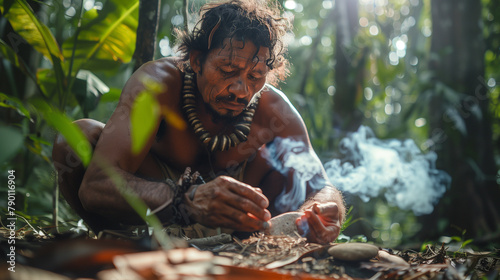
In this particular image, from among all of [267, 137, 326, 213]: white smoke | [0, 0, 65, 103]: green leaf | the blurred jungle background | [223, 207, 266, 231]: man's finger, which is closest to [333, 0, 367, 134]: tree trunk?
the blurred jungle background

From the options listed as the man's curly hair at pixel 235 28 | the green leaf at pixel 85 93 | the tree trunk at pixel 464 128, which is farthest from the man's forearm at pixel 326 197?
the tree trunk at pixel 464 128

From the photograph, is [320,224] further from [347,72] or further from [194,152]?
[347,72]

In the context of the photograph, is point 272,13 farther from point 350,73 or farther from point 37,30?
point 350,73

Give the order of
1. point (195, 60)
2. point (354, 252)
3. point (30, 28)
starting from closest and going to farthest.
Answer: point (354, 252) < point (195, 60) < point (30, 28)

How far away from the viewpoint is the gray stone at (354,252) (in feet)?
4.00

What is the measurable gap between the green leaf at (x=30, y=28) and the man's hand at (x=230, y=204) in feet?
5.46

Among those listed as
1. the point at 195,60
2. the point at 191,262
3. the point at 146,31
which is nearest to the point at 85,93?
the point at 146,31

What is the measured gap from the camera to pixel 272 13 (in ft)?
7.91

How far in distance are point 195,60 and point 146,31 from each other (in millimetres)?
549

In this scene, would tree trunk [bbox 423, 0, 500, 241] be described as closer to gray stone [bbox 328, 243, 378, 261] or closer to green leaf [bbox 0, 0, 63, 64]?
gray stone [bbox 328, 243, 378, 261]

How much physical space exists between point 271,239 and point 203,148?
81cm

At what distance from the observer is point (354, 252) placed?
122cm

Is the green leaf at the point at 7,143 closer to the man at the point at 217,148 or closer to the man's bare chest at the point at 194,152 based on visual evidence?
the man at the point at 217,148

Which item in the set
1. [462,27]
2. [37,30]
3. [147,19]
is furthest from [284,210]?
[462,27]
